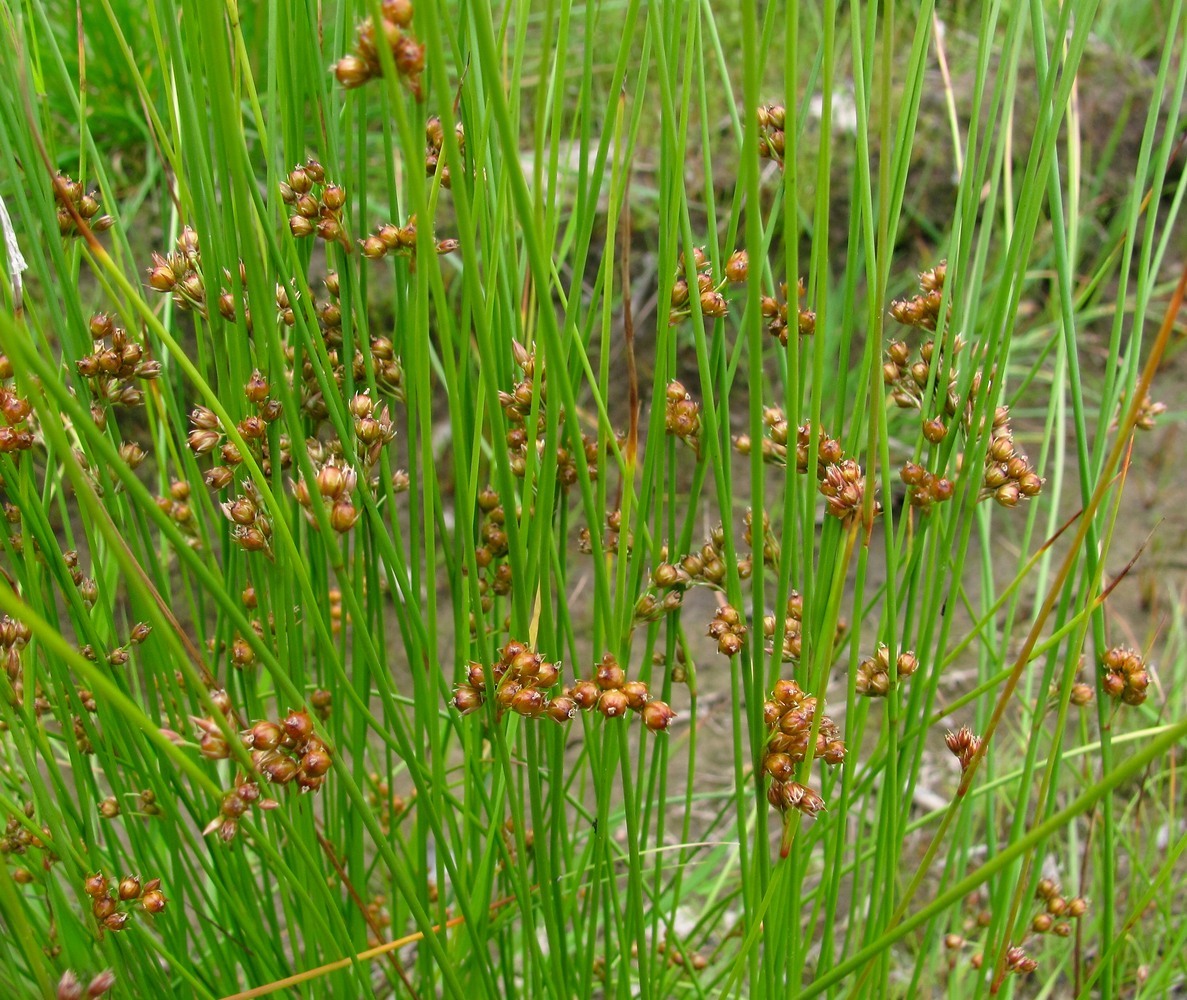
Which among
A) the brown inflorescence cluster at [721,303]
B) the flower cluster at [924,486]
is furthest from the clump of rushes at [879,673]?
the brown inflorescence cluster at [721,303]

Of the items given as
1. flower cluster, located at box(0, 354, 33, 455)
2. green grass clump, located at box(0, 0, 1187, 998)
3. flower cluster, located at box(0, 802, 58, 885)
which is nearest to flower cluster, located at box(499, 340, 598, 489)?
green grass clump, located at box(0, 0, 1187, 998)

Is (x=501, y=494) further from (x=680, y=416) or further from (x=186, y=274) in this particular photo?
(x=186, y=274)

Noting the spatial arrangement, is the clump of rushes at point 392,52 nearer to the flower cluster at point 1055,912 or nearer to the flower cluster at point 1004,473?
the flower cluster at point 1004,473

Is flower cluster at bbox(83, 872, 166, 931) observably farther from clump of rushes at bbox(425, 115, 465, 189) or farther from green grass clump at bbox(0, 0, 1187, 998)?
clump of rushes at bbox(425, 115, 465, 189)

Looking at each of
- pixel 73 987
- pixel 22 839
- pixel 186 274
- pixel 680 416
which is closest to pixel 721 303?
pixel 680 416

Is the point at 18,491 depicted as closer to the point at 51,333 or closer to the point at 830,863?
the point at 830,863

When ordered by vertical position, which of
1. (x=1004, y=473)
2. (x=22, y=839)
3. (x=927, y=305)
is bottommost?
(x=22, y=839)
